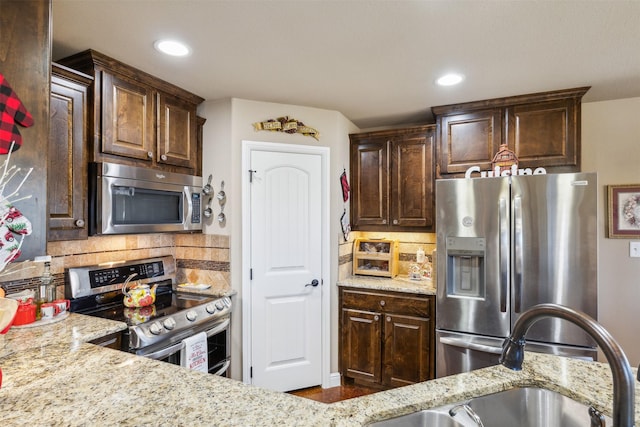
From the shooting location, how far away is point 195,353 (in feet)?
7.08

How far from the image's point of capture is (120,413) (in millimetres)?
910

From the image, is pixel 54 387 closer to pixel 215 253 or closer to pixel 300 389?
pixel 215 253

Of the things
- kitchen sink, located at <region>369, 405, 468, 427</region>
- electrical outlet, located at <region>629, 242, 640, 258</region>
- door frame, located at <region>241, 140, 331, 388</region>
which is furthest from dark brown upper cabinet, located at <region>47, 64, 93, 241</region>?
electrical outlet, located at <region>629, 242, 640, 258</region>

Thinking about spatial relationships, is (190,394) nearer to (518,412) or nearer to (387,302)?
(518,412)

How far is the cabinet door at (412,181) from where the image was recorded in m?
3.02

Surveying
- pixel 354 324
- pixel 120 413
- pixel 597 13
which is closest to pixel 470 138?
pixel 597 13

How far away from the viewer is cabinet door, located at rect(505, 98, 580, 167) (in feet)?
8.33

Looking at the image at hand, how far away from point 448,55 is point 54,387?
236 cm

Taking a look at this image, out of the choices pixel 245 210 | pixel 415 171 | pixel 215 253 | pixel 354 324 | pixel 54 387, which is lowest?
pixel 354 324

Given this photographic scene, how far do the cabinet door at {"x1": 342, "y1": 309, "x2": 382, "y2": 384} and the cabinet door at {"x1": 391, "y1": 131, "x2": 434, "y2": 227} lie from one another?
2.95ft

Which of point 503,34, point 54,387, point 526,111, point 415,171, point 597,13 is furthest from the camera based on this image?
point 415,171

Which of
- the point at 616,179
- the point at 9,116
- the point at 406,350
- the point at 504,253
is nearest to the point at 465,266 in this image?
the point at 504,253

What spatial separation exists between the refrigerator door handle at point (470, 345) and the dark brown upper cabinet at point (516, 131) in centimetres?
135

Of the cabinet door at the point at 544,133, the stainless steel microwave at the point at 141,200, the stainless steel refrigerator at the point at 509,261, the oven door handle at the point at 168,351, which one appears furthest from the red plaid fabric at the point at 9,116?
the cabinet door at the point at 544,133
